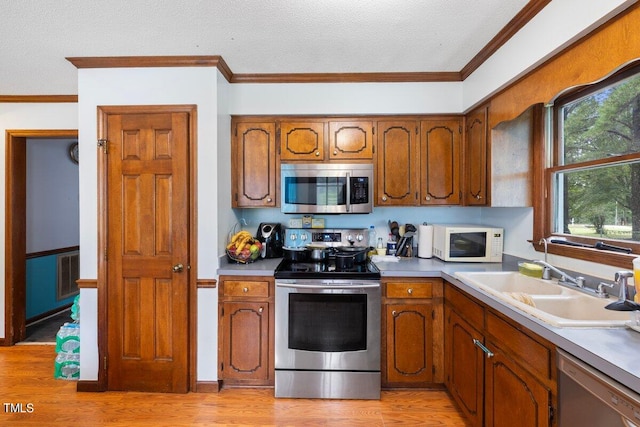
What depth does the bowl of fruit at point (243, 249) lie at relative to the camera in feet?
7.84

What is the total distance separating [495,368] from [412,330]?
0.75 meters

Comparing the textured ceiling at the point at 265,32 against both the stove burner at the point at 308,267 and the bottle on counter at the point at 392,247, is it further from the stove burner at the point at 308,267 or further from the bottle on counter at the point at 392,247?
the stove burner at the point at 308,267

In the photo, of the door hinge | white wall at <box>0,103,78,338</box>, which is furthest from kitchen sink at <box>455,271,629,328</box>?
white wall at <box>0,103,78,338</box>

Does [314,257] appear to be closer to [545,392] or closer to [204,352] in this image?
[204,352]

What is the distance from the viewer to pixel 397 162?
104 inches

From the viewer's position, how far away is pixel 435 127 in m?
2.64

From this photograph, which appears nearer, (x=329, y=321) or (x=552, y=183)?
(x=552, y=183)

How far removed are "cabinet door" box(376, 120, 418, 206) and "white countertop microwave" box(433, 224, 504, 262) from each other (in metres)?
0.42

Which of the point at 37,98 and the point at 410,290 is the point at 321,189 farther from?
the point at 37,98

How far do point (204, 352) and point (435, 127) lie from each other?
2508mm

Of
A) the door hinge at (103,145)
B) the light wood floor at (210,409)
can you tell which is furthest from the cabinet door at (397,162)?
the door hinge at (103,145)

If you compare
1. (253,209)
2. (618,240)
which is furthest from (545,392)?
(253,209)

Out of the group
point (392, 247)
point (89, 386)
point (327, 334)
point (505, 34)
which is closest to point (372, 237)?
point (392, 247)

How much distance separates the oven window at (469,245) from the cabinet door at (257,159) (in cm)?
148
